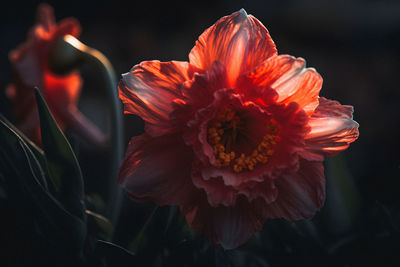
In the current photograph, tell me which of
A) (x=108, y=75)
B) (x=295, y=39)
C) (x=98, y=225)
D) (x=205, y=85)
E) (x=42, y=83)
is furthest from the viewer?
(x=295, y=39)

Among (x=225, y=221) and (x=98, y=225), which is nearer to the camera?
(x=225, y=221)

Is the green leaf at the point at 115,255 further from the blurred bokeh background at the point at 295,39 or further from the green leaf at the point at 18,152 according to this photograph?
the blurred bokeh background at the point at 295,39

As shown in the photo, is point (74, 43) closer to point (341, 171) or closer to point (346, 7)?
point (341, 171)

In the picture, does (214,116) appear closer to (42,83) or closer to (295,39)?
(42,83)

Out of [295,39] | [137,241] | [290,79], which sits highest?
[290,79]

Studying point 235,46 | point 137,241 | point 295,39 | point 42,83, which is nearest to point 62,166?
point 137,241

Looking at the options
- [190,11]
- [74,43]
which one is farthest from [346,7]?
[74,43]

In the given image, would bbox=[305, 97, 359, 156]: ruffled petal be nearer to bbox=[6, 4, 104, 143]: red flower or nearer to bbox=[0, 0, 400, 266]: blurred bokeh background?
bbox=[6, 4, 104, 143]: red flower

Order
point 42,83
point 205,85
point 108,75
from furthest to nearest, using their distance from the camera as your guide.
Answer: point 42,83
point 108,75
point 205,85
